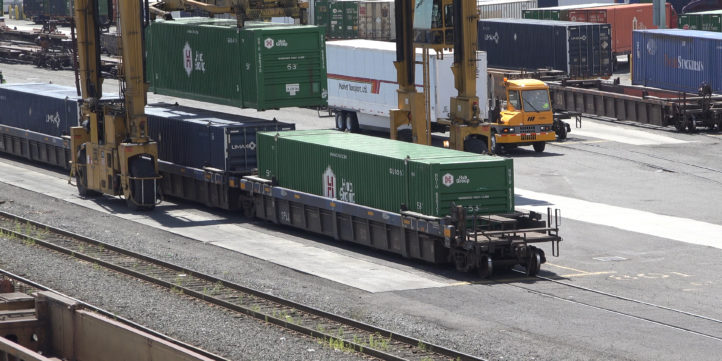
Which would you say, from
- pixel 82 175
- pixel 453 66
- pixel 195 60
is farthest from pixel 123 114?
pixel 453 66

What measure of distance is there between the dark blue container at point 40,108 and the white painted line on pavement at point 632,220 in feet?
56.2

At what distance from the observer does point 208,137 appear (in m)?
36.8

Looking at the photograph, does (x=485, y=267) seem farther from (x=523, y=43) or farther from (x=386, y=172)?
(x=523, y=43)

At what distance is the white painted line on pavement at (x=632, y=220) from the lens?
32047 millimetres

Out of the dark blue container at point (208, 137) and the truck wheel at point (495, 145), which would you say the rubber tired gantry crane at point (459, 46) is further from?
the truck wheel at point (495, 145)

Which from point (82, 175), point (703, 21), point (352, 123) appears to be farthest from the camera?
point (703, 21)

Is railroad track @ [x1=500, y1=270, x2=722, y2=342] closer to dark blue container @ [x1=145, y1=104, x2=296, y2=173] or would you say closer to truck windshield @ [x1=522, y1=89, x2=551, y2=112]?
dark blue container @ [x1=145, y1=104, x2=296, y2=173]

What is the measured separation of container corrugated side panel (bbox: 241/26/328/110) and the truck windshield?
1073 cm

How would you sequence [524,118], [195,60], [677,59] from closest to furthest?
[195,60]
[524,118]
[677,59]

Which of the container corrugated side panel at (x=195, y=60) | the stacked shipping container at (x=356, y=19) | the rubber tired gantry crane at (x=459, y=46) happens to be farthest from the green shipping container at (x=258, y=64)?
the stacked shipping container at (x=356, y=19)

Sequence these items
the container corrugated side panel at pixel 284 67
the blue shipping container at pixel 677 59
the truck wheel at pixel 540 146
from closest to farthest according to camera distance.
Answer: the container corrugated side panel at pixel 284 67
the truck wheel at pixel 540 146
the blue shipping container at pixel 677 59

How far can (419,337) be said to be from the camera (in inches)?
886

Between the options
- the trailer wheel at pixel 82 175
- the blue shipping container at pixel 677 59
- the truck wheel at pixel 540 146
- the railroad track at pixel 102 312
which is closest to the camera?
the railroad track at pixel 102 312

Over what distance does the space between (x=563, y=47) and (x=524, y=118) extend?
18395 mm
